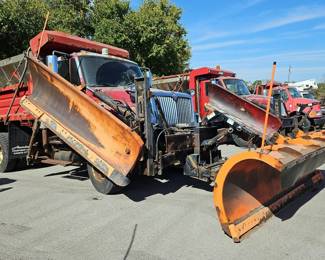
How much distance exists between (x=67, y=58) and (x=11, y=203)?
2.86 m

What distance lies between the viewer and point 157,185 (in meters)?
6.98

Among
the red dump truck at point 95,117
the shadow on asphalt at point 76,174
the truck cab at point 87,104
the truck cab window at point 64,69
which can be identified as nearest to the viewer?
the red dump truck at point 95,117

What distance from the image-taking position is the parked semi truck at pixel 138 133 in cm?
448

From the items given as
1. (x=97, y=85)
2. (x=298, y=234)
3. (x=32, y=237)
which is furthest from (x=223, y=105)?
(x=32, y=237)

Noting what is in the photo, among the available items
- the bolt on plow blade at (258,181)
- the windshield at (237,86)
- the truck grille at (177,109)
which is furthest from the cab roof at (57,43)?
the windshield at (237,86)

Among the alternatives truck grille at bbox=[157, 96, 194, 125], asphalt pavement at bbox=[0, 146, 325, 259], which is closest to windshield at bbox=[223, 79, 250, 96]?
truck grille at bbox=[157, 96, 194, 125]

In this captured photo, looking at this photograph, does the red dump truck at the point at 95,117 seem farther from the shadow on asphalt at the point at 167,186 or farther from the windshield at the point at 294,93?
the windshield at the point at 294,93

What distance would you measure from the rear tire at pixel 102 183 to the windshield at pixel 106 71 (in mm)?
1655

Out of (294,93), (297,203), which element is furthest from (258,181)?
(294,93)

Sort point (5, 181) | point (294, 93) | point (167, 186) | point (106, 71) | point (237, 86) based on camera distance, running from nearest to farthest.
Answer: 1. point (167, 186)
2. point (106, 71)
3. point (5, 181)
4. point (237, 86)
5. point (294, 93)

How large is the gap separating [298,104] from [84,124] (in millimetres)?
13164

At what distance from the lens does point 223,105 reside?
21.6ft

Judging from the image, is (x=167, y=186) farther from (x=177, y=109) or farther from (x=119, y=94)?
(x=119, y=94)

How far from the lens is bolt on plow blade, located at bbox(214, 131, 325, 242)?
4.14m
